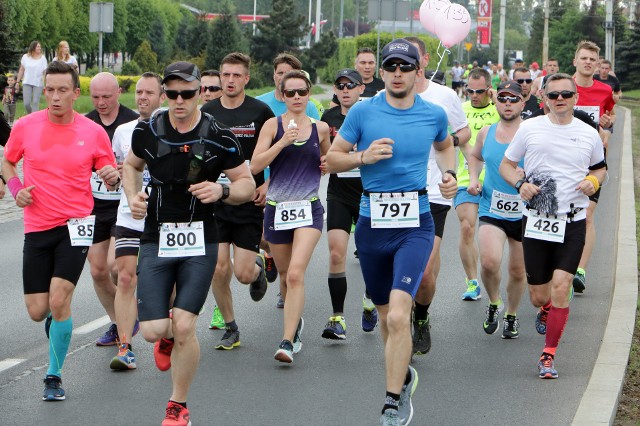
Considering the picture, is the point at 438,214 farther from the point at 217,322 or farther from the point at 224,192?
the point at 224,192

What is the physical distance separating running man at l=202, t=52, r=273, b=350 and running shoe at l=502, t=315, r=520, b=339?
6.41 ft

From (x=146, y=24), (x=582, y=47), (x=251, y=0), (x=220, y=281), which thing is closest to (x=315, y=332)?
(x=220, y=281)

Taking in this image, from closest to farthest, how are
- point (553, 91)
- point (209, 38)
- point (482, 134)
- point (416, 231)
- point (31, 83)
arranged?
point (416, 231) < point (553, 91) < point (482, 134) < point (31, 83) < point (209, 38)

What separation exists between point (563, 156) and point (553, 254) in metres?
0.67

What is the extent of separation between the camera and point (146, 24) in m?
91.9

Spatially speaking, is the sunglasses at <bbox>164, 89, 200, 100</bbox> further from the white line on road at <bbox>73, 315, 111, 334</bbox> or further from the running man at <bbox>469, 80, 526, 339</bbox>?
the running man at <bbox>469, 80, 526, 339</bbox>

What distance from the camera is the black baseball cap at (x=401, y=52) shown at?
23.7 feet

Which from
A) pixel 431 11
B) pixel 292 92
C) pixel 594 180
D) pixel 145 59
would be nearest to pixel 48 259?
pixel 292 92

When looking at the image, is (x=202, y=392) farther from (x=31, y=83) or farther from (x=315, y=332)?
(x=31, y=83)

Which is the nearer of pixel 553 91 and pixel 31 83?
pixel 553 91

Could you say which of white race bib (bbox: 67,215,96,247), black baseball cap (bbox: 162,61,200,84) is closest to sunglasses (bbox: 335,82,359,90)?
white race bib (bbox: 67,215,96,247)

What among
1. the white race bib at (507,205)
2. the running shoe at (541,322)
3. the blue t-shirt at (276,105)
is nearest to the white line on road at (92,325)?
the blue t-shirt at (276,105)

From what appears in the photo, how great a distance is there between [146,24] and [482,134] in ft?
276

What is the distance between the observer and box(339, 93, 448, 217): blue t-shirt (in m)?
7.23
